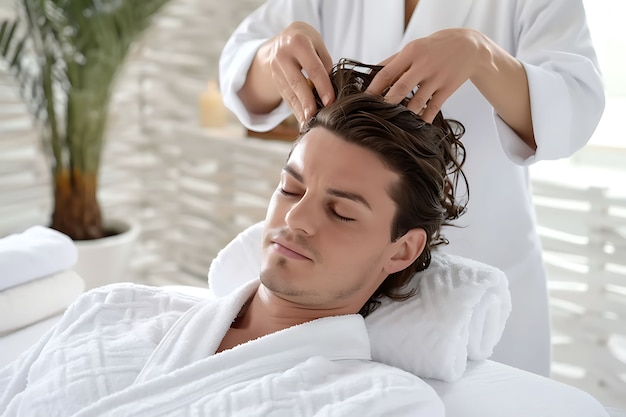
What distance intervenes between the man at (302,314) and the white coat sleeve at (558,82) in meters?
0.15

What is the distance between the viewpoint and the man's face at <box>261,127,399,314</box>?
129 cm

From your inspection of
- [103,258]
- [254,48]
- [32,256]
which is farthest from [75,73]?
[254,48]

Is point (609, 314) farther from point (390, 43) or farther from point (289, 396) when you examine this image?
point (289, 396)

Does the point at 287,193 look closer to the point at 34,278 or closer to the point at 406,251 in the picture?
the point at 406,251

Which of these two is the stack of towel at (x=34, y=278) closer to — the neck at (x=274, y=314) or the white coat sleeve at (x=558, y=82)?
the neck at (x=274, y=314)

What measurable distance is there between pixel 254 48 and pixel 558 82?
61 cm

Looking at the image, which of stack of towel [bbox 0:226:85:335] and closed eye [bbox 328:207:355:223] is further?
stack of towel [bbox 0:226:85:335]

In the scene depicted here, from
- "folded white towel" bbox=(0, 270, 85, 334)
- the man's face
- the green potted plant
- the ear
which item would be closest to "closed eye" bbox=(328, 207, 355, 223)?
the man's face

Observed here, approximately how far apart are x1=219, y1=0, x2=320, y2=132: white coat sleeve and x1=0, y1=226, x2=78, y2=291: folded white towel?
1.82 ft

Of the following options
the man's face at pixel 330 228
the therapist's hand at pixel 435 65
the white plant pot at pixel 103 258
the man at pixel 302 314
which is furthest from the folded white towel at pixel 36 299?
the white plant pot at pixel 103 258

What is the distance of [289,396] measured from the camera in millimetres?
1162

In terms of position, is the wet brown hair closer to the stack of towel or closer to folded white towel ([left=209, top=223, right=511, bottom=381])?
folded white towel ([left=209, top=223, right=511, bottom=381])

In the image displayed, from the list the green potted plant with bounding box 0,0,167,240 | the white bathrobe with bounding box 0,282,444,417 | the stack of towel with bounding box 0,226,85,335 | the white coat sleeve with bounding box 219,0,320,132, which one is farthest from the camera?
the green potted plant with bounding box 0,0,167,240

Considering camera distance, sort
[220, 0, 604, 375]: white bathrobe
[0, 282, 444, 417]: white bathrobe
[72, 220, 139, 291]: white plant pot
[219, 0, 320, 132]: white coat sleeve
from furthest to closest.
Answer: [72, 220, 139, 291]: white plant pot < [219, 0, 320, 132]: white coat sleeve < [220, 0, 604, 375]: white bathrobe < [0, 282, 444, 417]: white bathrobe
